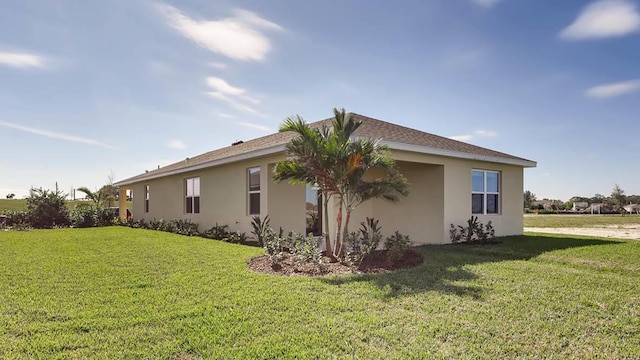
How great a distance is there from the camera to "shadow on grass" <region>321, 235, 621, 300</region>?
591 centimetres

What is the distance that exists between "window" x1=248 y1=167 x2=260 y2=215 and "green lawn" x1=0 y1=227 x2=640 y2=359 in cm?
492

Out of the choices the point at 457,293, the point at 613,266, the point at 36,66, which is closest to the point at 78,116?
the point at 36,66

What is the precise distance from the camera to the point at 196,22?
35.6ft

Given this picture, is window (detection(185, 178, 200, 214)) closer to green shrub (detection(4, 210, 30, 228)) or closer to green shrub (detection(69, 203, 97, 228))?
green shrub (detection(69, 203, 97, 228))

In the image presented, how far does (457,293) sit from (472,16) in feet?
29.2

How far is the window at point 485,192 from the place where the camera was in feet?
43.5

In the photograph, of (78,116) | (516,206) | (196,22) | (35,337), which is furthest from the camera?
(78,116)

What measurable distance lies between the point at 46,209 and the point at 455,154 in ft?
74.4

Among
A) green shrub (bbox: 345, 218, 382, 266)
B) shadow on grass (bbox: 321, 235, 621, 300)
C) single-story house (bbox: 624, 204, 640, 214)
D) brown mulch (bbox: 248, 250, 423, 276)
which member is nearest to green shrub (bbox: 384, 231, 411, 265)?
brown mulch (bbox: 248, 250, 423, 276)

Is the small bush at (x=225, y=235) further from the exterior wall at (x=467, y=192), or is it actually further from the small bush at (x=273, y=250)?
the exterior wall at (x=467, y=192)

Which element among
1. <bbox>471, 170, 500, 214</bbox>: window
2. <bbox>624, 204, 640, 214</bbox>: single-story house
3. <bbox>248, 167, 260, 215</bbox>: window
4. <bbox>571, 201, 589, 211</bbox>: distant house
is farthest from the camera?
<bbox>571, 201, 589, 211</bbox>: distant house

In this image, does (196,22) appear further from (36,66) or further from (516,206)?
(516,206)

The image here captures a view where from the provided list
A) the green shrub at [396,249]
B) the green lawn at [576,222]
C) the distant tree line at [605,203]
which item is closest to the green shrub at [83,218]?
the green shrub at [396,249]

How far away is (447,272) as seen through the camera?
719cm
